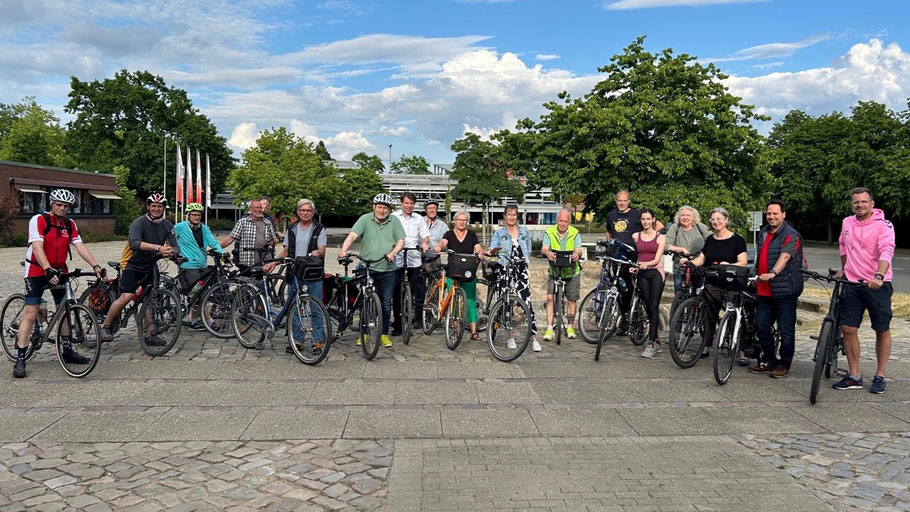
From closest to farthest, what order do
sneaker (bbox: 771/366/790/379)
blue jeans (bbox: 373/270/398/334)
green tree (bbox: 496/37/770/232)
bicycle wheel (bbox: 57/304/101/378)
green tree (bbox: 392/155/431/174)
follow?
bicycle wheel (bbox: 57/304/101/378) → sneaker (bbox: 771/366/790/379) → blue jeans (bbox: 373/270/398/334) → green tree (bbox: 496/37/770/232) → green tree (bbox: 392/155/431/174)

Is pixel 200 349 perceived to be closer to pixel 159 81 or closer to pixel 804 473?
pixel 804 473

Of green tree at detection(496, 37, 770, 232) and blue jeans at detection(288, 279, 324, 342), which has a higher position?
green tree at detection(496, 37, 770, 232)

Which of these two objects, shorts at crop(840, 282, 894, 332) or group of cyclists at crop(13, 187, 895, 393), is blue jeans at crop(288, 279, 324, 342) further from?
shorts at crop(840, 282, 894, 332)

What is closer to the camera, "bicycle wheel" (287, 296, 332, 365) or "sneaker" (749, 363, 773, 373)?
"bicycle wheel" (287, 296, 332, 365)

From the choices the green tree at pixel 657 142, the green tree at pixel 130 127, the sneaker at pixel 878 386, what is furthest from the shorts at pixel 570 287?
the green tree at pixel 130 127

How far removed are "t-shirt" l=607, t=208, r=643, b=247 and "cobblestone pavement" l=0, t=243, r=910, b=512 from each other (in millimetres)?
1941

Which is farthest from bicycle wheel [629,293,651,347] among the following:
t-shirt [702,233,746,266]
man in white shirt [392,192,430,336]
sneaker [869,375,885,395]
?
man in white shirt [392,192,430,336]

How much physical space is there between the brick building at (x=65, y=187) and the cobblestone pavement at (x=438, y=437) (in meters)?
29.0

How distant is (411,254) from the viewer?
9.04 metres

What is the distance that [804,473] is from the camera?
447 cm

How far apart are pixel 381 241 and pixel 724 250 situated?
3.86 metres

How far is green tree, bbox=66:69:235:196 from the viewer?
59156 millimetres

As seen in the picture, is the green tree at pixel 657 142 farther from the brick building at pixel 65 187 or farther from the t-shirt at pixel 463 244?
the brick building at pixel 65 187

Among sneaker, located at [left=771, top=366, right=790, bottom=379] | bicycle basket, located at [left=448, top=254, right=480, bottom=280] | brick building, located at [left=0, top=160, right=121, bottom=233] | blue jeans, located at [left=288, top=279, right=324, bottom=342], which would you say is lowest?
sneaker, located at [left=771, top=366, right=790, bottom=379]
